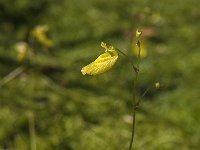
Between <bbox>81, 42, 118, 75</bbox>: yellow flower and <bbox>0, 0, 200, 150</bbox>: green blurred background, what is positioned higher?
<bbox>0, 0, 200, 150</bbox>: green blurred background

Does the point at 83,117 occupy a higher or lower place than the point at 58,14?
lower

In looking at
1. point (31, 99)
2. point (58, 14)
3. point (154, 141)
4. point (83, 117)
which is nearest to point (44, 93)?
point (31, 99)

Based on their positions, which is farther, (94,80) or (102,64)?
(94,80)

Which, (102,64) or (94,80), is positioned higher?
(94,80)

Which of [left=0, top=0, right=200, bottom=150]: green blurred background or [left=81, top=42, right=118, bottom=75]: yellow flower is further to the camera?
[left=0, top=0, right=200, bottom=150]: green blurred background

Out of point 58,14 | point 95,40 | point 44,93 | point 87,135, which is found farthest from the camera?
point 58,14

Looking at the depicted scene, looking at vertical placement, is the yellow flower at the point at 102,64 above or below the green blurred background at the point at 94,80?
below

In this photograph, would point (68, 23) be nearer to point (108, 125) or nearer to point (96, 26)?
point (96, 26)

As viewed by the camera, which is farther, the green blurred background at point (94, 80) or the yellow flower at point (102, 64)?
the green blurred background at point (94, 80)
